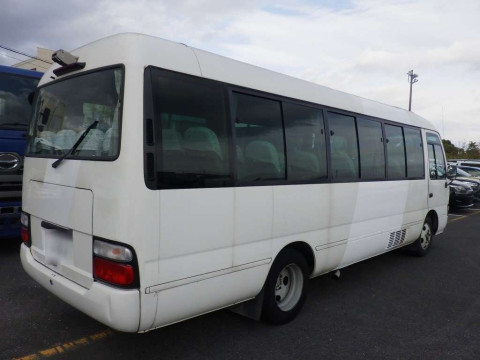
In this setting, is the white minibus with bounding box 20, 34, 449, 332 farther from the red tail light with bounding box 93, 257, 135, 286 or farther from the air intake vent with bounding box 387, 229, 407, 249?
the air intake vent with bounding box 387, 229, 407, 249

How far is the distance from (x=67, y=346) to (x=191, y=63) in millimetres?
2526

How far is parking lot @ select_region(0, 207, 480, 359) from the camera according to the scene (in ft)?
10.8

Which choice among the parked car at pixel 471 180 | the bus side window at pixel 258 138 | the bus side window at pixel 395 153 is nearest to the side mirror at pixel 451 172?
the bus side window at pixel 395 153

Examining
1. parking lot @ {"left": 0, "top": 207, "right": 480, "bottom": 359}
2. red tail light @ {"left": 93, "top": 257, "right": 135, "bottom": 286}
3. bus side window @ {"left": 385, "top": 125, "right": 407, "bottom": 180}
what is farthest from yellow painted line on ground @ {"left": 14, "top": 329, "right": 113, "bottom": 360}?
bus side window @ {"left": 385, "top": 125, "right": 407, "bottom": 180}

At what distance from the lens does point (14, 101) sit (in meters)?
5.68

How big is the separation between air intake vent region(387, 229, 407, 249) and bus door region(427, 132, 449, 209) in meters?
1.07

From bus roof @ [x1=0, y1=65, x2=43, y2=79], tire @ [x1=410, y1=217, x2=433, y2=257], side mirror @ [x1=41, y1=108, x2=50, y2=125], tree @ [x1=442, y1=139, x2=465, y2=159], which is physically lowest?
tire @ [x1=410, y1=217, x2=433, y2=257]

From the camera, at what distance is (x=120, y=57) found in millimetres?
2775

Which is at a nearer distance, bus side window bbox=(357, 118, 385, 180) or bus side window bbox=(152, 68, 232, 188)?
bus side window bbox=(152, 68, 232, 188)

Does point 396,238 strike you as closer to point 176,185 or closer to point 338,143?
point 338,143

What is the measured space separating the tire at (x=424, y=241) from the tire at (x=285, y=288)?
3499mm

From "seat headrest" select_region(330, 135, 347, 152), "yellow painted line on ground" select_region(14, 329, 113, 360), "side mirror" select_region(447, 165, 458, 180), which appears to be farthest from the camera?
"side mirror" select_region(447, 165, 458, 180)

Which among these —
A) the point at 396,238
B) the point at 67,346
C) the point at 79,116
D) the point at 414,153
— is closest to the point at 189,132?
the point at 79,116

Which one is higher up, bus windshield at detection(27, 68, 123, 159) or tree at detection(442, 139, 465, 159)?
tree at detection(442, 139, 465, 159)
